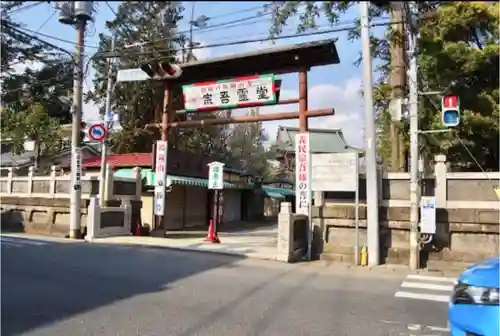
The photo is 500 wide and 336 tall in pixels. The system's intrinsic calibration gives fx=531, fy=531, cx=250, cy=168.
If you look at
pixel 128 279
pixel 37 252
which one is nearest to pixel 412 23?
pixel 128 279

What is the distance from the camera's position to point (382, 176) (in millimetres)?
14203

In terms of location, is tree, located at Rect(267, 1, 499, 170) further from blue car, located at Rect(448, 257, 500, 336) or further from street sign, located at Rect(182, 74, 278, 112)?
blue car, located at Rect(448, 257, 500, 336)

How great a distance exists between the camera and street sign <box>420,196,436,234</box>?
12773 millimetres

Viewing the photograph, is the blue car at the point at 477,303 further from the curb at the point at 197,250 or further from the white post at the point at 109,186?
the white post at the point at 109,186

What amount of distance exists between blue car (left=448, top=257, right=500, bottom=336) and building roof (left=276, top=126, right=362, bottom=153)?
4078 centimetres

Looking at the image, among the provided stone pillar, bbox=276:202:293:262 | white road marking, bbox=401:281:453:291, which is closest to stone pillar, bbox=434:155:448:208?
white road marking, bbox=401:281:453:291

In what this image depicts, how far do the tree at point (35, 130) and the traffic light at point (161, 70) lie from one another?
515 centimetres

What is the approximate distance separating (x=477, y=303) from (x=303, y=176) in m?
11.8

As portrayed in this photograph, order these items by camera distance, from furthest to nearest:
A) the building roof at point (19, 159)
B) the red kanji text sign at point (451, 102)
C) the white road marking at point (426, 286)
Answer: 1. the building roof at point (19, 159)
2. the red kanji text sign at point (451, 102)
3. the white road marking at point (426, 286)

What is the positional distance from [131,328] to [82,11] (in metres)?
3.64

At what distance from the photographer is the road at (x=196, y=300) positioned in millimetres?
6531

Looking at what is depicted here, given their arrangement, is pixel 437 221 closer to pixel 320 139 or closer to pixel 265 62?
pixel 265 62

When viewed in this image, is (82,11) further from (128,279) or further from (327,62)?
(327,62)

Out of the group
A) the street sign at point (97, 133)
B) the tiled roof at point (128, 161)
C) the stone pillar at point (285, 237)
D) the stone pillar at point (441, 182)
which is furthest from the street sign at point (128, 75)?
the stone pillar at point (441, 182)
